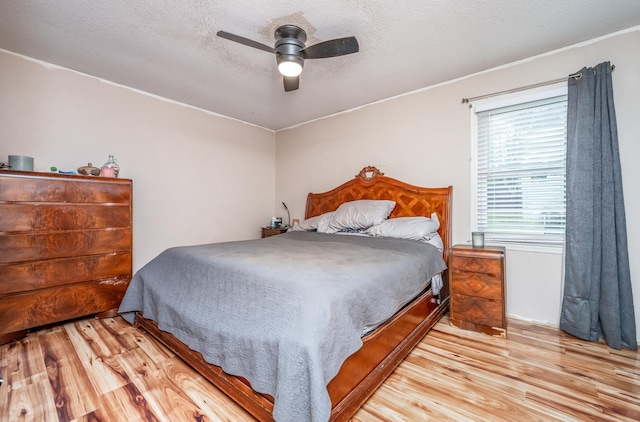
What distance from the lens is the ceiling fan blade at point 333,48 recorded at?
178 cm

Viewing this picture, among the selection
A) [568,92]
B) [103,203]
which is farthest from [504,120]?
[103,203]

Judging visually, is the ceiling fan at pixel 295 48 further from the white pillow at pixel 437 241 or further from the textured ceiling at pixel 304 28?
the white pillow at pixel 437 241

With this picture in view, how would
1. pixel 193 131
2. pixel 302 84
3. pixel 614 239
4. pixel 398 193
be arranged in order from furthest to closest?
pixel 193 131, pixel 398 193, pixel 302 84, pixel 614 239

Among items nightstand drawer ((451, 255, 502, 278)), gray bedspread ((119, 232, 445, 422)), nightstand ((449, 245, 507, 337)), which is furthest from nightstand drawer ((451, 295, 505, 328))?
gray bedspread ((119, 232, 445, 422))

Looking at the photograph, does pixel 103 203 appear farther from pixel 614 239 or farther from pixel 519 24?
pixel 614 239

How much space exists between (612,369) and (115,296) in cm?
386

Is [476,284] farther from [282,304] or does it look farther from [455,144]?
[282,304]

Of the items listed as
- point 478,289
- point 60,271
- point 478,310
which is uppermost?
point 60,271

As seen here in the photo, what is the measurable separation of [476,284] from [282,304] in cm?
179

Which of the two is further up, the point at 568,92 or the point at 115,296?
the point at 568,92

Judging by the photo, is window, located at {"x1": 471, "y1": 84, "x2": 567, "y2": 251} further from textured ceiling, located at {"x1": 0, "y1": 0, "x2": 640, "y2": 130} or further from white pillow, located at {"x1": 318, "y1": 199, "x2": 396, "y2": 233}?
white pillow, located at {"x1": 318, "y1": 199, "x2": 396, "y2": 233}

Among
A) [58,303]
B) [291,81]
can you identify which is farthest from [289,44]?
[58,303]

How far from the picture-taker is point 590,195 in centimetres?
208

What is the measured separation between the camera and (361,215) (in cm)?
300
